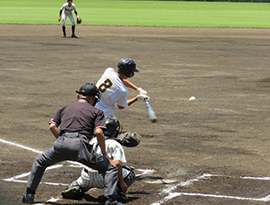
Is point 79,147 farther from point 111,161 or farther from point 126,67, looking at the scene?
point 126,67

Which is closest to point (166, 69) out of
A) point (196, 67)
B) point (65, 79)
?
point (196, 67)

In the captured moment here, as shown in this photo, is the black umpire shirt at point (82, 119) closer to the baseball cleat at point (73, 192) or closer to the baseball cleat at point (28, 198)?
the baseball cleat at point (73, 192)

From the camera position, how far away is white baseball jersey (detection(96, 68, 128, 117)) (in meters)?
9.44

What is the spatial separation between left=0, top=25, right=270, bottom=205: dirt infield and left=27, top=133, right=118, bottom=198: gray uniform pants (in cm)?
52

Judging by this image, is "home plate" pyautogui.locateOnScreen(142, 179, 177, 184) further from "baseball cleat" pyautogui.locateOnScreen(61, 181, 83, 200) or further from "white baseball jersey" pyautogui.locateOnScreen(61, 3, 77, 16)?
"white baseball jersey" pyautogui.locateOnScreen(61, 3, 77, 16)

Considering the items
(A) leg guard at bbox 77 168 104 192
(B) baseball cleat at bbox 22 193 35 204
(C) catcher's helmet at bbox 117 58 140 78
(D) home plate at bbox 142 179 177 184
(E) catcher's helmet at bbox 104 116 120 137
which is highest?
(C) catcher's helmet at bbox 117 58 140 78

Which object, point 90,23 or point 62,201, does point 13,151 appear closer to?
point 62,201

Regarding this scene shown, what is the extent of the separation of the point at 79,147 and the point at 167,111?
7.48m

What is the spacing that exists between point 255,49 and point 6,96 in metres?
17.1

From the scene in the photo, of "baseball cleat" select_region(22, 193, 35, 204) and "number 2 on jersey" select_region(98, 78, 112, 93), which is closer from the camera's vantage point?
"baseball cleat" select_region(22, 193, 35, 204)

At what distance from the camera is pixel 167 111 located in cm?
1510

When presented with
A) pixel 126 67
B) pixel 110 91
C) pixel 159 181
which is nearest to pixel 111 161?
pixel 159 181

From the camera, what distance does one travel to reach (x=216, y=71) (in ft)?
74.2

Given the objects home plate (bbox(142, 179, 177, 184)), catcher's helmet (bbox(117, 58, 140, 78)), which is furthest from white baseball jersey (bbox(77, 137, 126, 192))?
catcher's helmet (bbox(117, 58, 140, 78))
